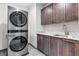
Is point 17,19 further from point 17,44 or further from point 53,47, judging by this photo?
point 53,47

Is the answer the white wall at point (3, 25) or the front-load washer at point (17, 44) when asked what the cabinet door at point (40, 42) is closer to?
the front-load washer at point (17, 44)

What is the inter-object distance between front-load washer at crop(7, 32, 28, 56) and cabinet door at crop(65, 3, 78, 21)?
102 centimetres

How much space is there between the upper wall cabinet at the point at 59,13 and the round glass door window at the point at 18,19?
40 cm

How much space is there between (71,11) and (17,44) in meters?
1.34

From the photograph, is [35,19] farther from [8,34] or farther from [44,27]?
[8,34]

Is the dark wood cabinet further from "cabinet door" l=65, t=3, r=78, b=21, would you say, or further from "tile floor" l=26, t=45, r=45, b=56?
"cabinet door" l=65, t=3, r=78, b=21

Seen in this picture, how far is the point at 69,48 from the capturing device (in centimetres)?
180

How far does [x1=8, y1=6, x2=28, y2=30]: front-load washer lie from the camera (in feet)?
6.15

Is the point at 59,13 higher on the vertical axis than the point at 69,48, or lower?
higher

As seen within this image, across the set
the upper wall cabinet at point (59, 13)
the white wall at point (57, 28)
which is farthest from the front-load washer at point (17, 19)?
the upper wall cabinet at point (59, 13)

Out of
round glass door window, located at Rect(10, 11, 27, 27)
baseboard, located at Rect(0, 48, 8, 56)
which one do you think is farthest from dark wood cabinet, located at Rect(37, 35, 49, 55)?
baseboard, located at Rect(0, 48, 8, 56)

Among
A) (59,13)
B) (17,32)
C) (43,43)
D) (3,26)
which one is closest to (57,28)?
(59,13)

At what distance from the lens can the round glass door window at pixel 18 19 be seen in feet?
6.21

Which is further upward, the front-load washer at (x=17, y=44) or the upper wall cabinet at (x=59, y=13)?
the upper wall cabinet at (x=59, y=13)
